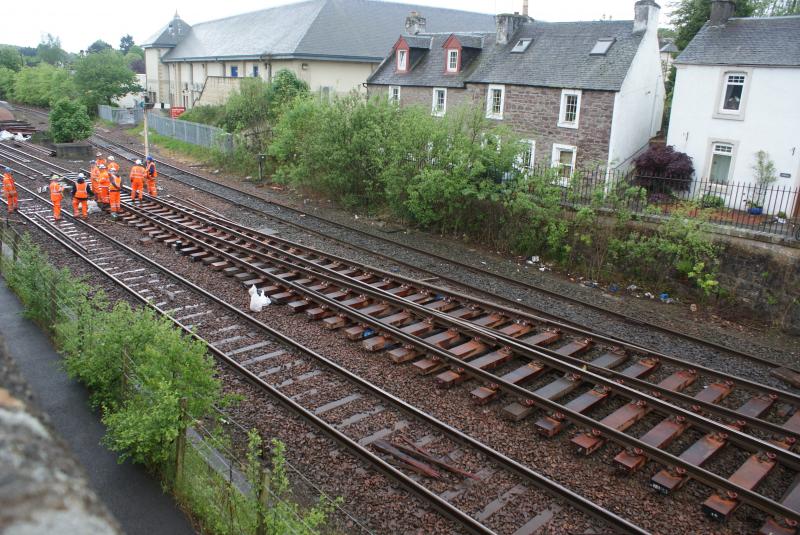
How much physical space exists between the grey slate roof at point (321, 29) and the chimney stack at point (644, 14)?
2262cm

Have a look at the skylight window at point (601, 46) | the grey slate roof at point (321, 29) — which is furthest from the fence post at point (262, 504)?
the grey slate roof at point (321, 29)

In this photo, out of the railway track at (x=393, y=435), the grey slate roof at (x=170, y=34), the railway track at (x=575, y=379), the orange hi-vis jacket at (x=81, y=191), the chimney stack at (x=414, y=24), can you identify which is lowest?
the railway track at (x=393, y=435)

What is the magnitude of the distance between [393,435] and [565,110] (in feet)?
66.9

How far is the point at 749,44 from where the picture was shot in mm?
20812

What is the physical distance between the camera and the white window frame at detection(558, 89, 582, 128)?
2464 centimetres

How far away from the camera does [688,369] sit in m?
10.1

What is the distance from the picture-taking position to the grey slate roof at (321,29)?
4262 cm

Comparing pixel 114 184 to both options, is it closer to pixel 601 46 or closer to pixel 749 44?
pixel 601 46

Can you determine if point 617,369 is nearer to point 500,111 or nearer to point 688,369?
point 688,369

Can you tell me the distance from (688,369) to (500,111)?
64.8 feet

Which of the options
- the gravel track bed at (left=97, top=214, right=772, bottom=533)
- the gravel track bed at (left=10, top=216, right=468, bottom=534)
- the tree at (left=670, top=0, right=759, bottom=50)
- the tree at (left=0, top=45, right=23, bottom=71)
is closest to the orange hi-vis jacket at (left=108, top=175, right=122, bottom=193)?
the gravel track bed at (left=97, top=214, right=772, bottom=533)

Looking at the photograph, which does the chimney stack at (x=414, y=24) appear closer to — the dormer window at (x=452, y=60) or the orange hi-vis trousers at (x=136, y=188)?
the dormer window at (x=452, y=60)

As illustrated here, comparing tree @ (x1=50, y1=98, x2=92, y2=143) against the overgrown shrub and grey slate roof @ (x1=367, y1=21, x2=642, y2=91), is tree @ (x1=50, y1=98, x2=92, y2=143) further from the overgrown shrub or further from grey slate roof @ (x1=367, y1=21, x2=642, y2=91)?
the overgrown shrub

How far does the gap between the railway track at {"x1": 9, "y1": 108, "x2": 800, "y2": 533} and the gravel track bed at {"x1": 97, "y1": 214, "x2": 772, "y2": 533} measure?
0.50ft
